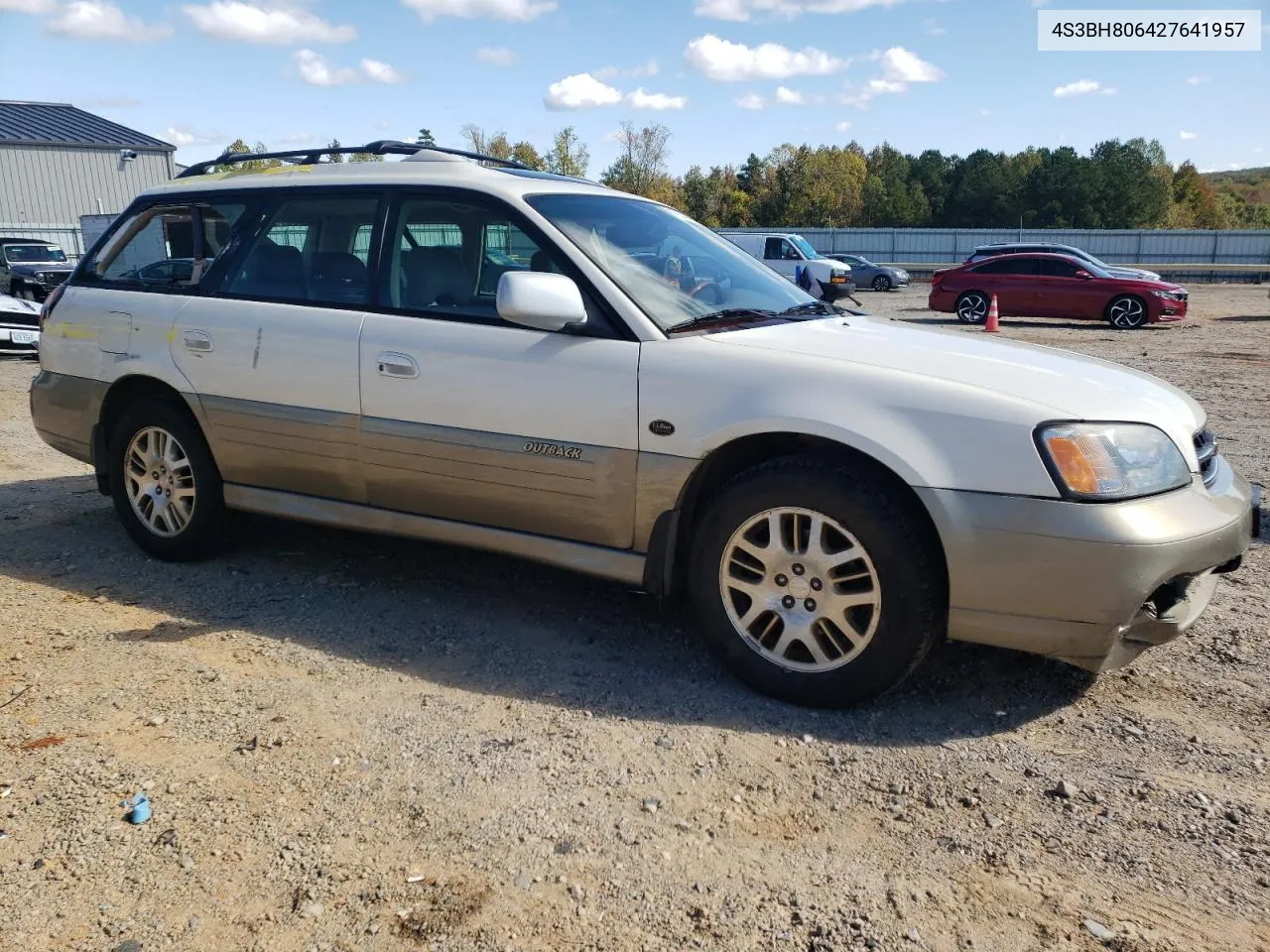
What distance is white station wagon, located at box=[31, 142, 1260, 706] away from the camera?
314 centimetres

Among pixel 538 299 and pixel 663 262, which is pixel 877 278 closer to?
pixel 663 262

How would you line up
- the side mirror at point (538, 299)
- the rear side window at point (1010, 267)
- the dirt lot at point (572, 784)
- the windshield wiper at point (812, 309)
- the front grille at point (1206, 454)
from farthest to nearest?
the rear side window at point (1010, 267), the windshield wiper at point (812, 309), the side mirror at point (538, 299), the front grille at point (1206, 454), the dirt lot at point (572, 784)

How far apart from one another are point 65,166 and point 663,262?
171 feet

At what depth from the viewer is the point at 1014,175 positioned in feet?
249

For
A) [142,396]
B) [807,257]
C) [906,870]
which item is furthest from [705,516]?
[807,257]

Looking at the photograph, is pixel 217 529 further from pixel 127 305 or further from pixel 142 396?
pixel 127 305

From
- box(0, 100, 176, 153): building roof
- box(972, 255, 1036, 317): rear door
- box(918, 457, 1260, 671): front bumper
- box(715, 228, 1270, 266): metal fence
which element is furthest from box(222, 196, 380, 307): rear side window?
box(0, 100, 176, 153): building roof

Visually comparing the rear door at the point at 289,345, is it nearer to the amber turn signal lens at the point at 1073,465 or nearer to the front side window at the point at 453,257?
the front side window at the point at 453,257

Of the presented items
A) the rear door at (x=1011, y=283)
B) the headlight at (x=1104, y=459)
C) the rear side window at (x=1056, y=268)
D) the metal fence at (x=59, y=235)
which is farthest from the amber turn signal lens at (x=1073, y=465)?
the metal fence at (x=59, y=235)

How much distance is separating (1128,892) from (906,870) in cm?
52

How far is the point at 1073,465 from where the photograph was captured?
120 inches

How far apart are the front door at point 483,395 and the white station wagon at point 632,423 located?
1 centimetres

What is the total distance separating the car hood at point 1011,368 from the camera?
128 inches

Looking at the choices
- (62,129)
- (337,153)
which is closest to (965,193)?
(62,129)
